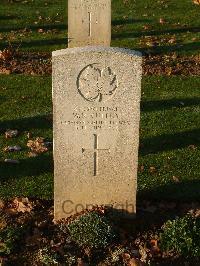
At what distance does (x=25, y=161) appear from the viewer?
888 centimetres

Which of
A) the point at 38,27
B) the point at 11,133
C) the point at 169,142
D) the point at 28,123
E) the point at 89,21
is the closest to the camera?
the point at 169,142

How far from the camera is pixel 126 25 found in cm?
1714

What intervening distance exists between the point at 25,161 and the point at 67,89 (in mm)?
2812

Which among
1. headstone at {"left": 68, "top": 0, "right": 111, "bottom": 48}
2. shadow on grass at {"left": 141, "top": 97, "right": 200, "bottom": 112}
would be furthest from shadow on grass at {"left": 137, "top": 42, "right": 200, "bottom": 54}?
shadow on grass at {"left": 141, "top": 97, "right": 200, "bottom": 112}

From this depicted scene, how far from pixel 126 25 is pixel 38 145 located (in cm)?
882

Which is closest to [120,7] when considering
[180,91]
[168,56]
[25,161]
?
[168,56]

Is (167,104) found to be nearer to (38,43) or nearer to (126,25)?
(38,43)

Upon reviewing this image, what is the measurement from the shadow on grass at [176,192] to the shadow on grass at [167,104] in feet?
9.74

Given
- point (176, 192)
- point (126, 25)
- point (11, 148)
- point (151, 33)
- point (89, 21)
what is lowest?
point (176, 192)

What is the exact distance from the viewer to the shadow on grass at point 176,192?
7.88m

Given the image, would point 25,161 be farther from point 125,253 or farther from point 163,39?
point 163,39

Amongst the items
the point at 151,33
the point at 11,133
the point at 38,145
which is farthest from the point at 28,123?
the point at 151,33

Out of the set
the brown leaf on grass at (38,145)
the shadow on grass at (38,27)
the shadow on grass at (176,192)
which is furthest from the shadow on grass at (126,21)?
the shadow on grass at (176,192)

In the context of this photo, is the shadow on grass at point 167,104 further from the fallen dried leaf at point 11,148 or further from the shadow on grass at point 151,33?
the shadow on grass at point 151,33
